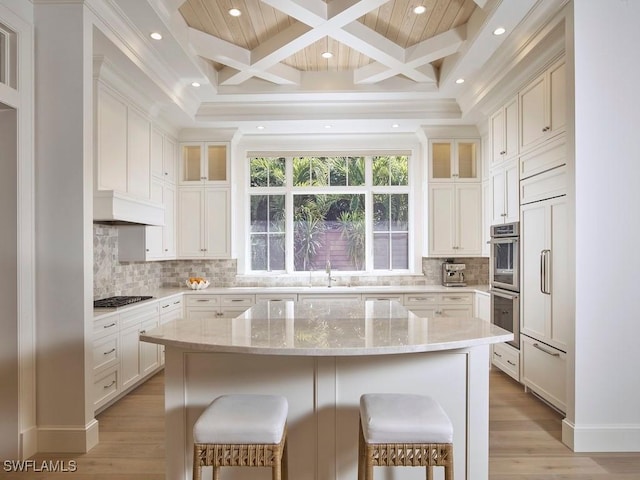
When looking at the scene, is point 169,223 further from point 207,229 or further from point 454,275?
point 454,275

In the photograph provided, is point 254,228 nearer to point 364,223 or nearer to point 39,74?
point 364,223

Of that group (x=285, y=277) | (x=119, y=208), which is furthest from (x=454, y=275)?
(x=119, y=208)

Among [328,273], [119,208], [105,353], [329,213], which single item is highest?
[329,213]

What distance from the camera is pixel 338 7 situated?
303 centimetres

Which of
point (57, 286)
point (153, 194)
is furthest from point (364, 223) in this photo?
point (57, 286)

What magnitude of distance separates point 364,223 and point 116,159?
10.4 ft

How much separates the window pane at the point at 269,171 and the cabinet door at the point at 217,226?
61cm

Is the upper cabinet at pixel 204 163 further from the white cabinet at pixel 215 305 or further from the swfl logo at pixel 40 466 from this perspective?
the swfl logo at pixel 40 466

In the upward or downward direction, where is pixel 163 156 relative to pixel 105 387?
upward

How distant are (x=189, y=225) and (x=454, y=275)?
335 centimetres

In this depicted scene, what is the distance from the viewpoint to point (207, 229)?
5.27 metres

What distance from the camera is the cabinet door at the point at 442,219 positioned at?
5246mm

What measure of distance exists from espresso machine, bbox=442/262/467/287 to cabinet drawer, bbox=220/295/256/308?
7.84ft

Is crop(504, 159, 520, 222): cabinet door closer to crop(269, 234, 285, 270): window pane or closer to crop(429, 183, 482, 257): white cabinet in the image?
crop(429, 183, 482, 257): white cabinet
